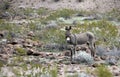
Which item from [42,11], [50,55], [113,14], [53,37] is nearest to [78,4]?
[42,11]

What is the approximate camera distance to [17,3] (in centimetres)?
4353

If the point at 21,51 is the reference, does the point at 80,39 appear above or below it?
above

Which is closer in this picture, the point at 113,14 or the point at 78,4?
the point at 113,14

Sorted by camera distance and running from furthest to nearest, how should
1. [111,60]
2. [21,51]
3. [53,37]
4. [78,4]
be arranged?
[78,4] < [53,37] < [21,51] < [111,60]

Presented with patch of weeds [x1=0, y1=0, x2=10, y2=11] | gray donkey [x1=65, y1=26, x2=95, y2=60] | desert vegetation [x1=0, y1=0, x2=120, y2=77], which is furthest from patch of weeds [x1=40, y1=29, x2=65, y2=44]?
patch of weeds [x1=0, y1=0, x2=10, y2=11]

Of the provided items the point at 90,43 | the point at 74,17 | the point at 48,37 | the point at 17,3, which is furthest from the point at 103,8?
the point at 90,43

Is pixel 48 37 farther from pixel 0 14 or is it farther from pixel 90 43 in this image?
pixel 0 14

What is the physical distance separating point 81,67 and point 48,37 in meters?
6.45

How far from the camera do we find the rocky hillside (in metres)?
40.0

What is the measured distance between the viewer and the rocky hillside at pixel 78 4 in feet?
131

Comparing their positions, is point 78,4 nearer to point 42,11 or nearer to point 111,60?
point 42,11

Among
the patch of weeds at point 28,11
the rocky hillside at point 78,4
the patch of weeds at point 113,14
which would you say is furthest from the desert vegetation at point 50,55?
the rocky hillside at point 78,4

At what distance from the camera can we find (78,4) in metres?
40.7

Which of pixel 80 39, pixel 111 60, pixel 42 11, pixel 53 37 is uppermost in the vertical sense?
pixel 80 39
